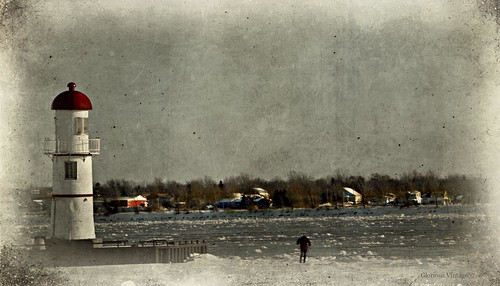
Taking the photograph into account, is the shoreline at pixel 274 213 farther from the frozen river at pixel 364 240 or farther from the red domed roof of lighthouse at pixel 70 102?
the red domed roof of lighthouse at pixel 70 102

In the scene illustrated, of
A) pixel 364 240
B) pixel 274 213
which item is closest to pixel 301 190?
pixel 274 213

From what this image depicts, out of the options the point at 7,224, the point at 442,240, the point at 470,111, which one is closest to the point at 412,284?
the point at 470,111

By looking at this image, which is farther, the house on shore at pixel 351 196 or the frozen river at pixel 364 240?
the house on shore at pixel 351 196

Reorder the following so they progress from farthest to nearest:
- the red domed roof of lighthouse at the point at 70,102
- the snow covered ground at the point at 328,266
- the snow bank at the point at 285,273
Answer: the red domed roof of lighthouse at the point at 70,102 → the snow covered ground at the point at 328,266 → the snow bank at the point at 285,273

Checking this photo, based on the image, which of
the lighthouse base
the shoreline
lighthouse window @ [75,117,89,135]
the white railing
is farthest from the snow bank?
the shoreline

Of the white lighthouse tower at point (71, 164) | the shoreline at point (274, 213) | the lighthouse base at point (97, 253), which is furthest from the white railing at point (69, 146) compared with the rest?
the shoreline at point (274, 213)

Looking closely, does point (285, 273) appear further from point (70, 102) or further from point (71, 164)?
point (70, 102)

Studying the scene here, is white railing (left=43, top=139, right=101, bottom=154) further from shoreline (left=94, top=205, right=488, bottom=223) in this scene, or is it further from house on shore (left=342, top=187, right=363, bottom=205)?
house on shore (left=342, top=187, right=363, bottom=205)
